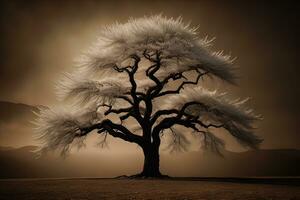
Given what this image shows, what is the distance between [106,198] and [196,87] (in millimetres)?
14044

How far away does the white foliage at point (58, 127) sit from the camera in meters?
25.7

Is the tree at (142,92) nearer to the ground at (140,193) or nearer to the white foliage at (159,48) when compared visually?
the white foliage at (159,48)

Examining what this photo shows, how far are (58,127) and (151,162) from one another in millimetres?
5149

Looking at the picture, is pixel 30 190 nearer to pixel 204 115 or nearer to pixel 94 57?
pixel 94 57

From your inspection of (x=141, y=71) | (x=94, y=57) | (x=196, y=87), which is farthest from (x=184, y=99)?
(x=94, y=57)

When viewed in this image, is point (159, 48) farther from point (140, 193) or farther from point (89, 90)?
point (140, 193)

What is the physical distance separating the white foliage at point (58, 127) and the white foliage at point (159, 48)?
268 cm

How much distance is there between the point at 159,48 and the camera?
25.4 metres

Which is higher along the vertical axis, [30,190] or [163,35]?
[163,35]

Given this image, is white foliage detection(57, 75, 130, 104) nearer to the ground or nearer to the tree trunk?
the tree trunk

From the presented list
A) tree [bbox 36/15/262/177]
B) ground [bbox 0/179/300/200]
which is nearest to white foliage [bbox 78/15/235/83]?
tree [bbox 36/15/262/177]

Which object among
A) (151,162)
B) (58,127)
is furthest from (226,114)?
(58,127)

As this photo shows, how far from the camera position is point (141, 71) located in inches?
1109

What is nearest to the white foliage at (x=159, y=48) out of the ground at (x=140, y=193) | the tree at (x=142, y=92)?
the tree at (x=142, y=92)
